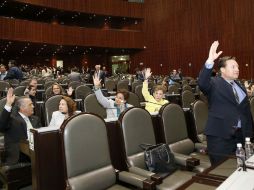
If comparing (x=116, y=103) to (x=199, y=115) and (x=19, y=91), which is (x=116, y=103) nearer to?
(x=199, y=115)

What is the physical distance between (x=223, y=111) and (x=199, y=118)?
4.37 feet

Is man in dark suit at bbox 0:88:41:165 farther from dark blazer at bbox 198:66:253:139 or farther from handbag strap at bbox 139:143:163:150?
dark blazer at bbox 198:66:253:139

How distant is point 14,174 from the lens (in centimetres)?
317

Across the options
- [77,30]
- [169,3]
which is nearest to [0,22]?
[77,30]

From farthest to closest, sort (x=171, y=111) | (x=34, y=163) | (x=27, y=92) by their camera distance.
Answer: (x=27, y=92), (x=171, y=111), (x=34, y=163)

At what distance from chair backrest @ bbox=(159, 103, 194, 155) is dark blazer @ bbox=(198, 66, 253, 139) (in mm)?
608

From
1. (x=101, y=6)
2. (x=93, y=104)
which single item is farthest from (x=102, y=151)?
(x=101, y=6)

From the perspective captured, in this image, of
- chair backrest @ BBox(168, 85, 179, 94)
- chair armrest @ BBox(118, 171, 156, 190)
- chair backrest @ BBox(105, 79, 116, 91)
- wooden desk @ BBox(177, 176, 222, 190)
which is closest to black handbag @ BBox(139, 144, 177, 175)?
chair armrest @ BBox(118, 171, 156, 190)

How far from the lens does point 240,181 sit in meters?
1.48

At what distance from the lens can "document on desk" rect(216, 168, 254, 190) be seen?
4.60 ft

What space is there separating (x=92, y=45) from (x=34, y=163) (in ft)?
62.5

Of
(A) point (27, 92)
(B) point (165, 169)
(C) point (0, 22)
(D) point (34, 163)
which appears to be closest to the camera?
(D) point (34, 163)

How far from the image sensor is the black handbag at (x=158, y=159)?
2854mm

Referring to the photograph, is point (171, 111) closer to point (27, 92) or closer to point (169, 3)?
point (27, 92)
